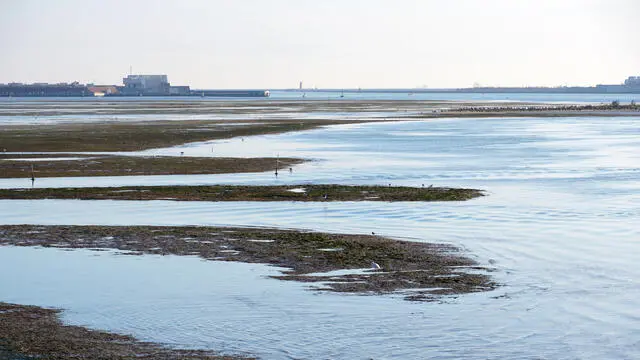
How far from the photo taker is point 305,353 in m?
17.9

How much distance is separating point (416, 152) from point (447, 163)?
8848 millimetres

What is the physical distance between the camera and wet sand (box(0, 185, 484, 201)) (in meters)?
40.3

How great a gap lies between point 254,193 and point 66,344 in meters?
Result: 23.8

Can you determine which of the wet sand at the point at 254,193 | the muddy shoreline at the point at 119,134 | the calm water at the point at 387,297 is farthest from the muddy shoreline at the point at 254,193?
the muddy shoreline at the point at 119,134

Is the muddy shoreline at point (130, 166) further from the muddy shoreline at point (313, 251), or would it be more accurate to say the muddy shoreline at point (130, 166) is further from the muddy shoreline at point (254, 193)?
the muddy shoreline at point (313, 251)

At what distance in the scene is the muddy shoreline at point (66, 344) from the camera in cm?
1742

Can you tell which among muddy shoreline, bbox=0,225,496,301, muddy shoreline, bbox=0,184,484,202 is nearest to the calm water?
muddy shoreline, bbox=0,225,496,301

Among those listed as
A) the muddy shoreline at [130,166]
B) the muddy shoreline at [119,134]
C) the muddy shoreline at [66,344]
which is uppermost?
the muddy shoreline at [66,344]

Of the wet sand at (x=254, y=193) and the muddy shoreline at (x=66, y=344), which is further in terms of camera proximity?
the wet sand at (x=254, y=193)

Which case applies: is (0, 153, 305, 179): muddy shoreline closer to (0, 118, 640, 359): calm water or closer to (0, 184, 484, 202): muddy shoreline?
(0, 118, 640, 359): calm water

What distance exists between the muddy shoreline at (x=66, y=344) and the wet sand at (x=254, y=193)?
20.4 meters

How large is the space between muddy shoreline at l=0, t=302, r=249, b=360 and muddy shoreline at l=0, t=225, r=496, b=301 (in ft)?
19.0

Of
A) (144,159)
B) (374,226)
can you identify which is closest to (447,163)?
(144,159)

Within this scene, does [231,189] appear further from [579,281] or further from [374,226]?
[579,281]
